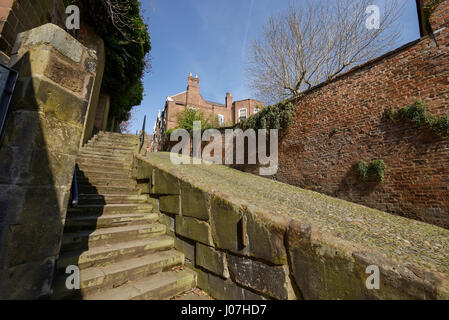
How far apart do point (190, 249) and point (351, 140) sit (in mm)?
6174

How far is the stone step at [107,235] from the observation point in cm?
270

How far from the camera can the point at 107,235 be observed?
2975 mm

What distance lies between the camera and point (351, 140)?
6.37 metres

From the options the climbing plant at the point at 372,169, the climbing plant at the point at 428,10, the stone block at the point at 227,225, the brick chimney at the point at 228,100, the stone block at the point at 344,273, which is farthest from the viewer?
the brick chimney at the point at 228,100

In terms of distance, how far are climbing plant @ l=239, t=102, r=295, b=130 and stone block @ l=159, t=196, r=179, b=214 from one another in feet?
22.2

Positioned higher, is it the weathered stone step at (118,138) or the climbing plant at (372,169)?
the weathered stone step at (118,138)

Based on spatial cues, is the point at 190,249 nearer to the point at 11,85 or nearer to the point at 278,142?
the point at 11,85

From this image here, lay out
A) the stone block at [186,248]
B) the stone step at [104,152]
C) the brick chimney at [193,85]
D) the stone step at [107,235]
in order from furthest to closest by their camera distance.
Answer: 1. the brick chimney at [193,85]
2. the stone step at [104,152]
3. the stone block at [186,248]
4. the stone step at [107,235]

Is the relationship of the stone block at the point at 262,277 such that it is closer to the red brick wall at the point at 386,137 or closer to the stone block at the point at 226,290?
the stone block at the point at 226,290

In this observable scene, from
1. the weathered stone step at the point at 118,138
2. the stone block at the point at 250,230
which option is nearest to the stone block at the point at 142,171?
the stone block at the point at 250,230

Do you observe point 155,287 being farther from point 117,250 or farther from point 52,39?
point 52,39

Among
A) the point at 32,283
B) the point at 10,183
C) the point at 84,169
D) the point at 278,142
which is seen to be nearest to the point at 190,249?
the point at 32,283

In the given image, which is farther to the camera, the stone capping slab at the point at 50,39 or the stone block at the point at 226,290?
the stone block at the point at 226,290

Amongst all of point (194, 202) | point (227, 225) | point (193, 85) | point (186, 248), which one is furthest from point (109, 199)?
point (193, 85)
